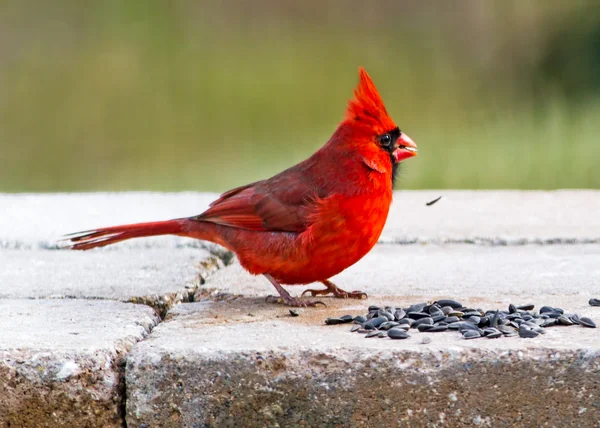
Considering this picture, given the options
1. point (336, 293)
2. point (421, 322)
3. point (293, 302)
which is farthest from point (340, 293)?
point (421, 322)

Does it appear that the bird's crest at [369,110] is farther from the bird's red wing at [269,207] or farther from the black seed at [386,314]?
the black seed at [386,314]

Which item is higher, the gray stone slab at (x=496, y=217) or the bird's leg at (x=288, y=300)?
the gray stone slab at (x=496, y=217)

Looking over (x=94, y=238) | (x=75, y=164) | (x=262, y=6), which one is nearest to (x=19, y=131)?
(x=75, y=164)

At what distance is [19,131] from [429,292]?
5.01 metres

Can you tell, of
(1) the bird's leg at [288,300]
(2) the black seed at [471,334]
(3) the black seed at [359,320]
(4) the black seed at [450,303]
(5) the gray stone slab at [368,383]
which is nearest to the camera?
(5) the gray stone slab at [368,383]

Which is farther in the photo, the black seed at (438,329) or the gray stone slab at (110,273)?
the gray stone slab at (110,273)

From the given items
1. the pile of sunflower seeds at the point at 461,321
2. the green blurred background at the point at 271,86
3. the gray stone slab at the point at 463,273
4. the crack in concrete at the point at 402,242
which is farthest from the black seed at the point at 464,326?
the green blurred background at the point at 271,86

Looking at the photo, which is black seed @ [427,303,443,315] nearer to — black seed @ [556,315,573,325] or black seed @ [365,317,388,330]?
black seed @ [365,317,388,330]

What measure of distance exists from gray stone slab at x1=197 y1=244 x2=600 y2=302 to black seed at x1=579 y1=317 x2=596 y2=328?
0.35 m

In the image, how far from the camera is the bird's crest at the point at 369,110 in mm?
2877

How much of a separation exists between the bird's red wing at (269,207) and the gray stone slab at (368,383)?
65cm

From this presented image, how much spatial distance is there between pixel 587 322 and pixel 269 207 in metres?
0.90

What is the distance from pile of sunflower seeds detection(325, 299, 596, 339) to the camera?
7.34ft

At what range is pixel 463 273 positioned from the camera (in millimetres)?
3105
